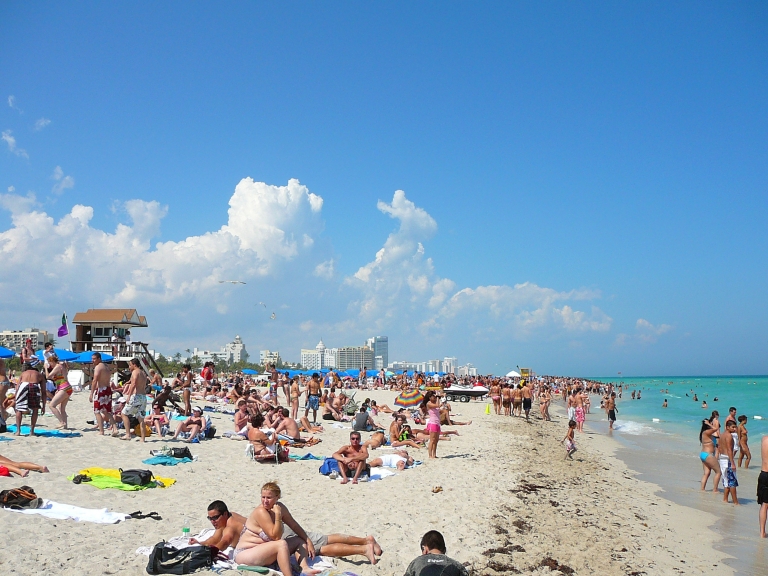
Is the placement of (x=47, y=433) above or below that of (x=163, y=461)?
above

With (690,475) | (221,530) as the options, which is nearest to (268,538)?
(221,530)

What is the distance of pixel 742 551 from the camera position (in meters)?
6.61

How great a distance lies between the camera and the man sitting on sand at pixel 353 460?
8.42m

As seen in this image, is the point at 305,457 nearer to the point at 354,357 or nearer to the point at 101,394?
the point at 101,394

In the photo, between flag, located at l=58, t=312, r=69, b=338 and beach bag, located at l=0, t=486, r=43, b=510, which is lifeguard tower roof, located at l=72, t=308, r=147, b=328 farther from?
beach bag, located at l=0, t=486, r=43, b=510

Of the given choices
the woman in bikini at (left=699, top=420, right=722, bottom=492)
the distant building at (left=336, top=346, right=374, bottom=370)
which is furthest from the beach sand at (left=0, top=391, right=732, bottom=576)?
the distant building at (left=336, top=346, right=374, bottom=370)

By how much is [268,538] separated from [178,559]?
747mm

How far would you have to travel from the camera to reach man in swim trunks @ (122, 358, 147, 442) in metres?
9.46

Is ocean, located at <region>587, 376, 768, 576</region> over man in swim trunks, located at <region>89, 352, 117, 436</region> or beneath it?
beneath

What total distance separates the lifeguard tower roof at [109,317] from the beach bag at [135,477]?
77.2ft

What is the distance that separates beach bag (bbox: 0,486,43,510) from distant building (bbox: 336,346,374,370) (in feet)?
409

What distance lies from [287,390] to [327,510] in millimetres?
10232

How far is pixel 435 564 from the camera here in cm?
366

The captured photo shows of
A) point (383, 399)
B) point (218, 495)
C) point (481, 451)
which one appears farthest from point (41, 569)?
point (383, 399)
